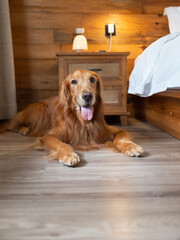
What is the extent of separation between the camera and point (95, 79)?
1.70 m

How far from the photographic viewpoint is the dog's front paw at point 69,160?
1.22m

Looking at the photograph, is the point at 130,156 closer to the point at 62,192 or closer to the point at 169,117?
the point at 62,192

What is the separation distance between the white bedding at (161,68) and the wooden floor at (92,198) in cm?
57

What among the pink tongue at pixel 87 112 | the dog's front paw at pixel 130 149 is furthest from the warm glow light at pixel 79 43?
the dog's front paw at pixel 130 149

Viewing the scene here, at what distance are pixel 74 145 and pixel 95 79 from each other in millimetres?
547

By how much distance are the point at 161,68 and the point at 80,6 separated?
6.22 ft

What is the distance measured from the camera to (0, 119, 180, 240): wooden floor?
682mm

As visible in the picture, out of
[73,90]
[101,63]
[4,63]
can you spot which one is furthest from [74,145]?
[4,63]

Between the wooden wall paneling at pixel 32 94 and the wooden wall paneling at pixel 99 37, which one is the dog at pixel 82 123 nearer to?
the wooden wall paneling at pixel 32 94

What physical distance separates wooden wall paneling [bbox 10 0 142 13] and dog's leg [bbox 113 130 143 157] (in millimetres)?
2120

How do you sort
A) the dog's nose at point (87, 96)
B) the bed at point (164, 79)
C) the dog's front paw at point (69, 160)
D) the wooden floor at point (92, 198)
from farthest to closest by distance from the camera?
1. the bed at point (164, 79)
2. the dog's nose at point (87, 96)
3. the dog's front paw at point (69, 160)
4. the wooden floor at point (92, 198)

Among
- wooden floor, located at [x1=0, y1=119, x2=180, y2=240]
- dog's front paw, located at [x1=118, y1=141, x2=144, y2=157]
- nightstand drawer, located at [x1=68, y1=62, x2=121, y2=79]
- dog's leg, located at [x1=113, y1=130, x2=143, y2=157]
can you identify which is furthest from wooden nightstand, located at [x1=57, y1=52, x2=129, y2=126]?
wooden floor, located at [x1=0, y1=119, x2=180, y2=240]

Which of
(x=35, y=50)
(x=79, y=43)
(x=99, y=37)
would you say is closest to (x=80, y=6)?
(x=99, y=37)

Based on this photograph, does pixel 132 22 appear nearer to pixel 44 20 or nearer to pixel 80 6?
pixel 80 6
